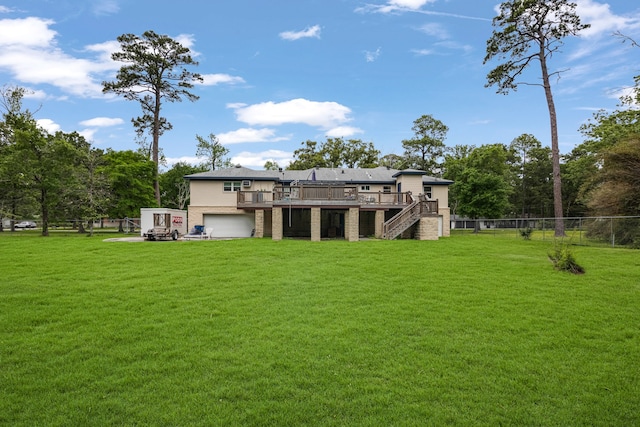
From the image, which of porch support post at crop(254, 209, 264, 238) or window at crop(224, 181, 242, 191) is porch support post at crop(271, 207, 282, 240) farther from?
window at crop(224, 181, 242, 191)

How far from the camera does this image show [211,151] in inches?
1911

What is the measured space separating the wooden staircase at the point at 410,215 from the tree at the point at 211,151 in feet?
112

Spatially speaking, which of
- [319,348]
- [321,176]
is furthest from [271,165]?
[319,348]

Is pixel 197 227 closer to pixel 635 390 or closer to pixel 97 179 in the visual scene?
pixel 97 179

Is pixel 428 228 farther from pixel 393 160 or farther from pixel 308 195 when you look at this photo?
pixel 393 160

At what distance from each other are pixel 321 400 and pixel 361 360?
1.16 m

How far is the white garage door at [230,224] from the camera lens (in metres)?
25.4

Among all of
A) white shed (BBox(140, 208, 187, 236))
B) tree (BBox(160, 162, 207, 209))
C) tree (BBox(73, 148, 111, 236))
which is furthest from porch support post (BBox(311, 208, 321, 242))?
tree (BBox(160, 162, 207, 209))

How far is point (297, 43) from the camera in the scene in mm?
23359

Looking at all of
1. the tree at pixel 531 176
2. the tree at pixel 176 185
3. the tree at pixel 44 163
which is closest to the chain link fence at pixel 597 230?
the tree at pixel 44 163

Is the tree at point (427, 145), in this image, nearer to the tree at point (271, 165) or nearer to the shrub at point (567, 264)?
the tree at point (271, 165)

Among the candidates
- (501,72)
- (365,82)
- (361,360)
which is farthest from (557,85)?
(361,360)

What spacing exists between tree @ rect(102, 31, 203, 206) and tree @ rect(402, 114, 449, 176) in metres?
31.6

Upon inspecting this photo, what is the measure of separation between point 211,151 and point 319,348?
47242mm
